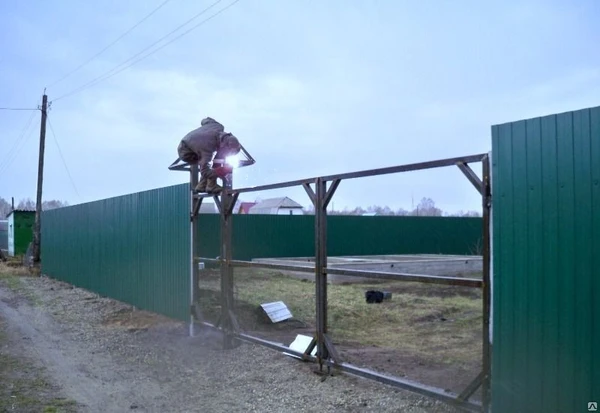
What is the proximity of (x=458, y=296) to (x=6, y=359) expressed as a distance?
9683 mm

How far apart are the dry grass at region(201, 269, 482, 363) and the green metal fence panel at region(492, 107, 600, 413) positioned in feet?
9.54

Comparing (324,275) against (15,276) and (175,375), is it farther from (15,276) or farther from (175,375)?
(15,276)

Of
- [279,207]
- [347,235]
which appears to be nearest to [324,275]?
[347,235]

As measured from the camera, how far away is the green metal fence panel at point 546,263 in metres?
3.54

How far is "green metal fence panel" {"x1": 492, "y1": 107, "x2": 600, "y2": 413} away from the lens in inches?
139

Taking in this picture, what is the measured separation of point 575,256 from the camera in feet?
11.8

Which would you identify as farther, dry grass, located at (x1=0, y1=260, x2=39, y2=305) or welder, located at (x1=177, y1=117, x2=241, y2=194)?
dry grass, located at (x1=0, y1=260, x2=39, y2=305)

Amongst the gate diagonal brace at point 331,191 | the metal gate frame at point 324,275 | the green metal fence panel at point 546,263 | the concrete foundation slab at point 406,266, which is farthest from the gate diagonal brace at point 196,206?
the concrete foundation slab at point 406,266

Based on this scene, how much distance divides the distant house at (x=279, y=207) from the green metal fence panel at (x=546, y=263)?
3908 cm

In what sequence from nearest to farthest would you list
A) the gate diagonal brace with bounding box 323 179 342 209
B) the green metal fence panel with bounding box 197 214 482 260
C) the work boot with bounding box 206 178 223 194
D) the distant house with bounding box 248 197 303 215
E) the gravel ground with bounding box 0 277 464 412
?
the gravel ground with bounding box 0 277 464 412, the gate diagonal brace with bounding box 323 179 342 209, the work boot with bounding box 206 178 223 194, the green metal fence panel with bounding box 197 214 482 260, the distant house with bounding box 248 197 303 215

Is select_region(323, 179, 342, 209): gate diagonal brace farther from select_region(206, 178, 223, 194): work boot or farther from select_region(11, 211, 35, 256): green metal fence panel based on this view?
select_region(11, 211, 35, 256): green metal fence panel

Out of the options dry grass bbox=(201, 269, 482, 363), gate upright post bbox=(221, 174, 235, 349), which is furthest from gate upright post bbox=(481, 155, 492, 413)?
gate upright post bbox=(221, 174, 235, 349)

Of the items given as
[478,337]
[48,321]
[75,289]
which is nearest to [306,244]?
[75,289]

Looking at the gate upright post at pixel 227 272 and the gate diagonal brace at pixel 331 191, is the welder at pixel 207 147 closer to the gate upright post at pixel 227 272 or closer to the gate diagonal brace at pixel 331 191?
the gate upright post at pixel 227 272
